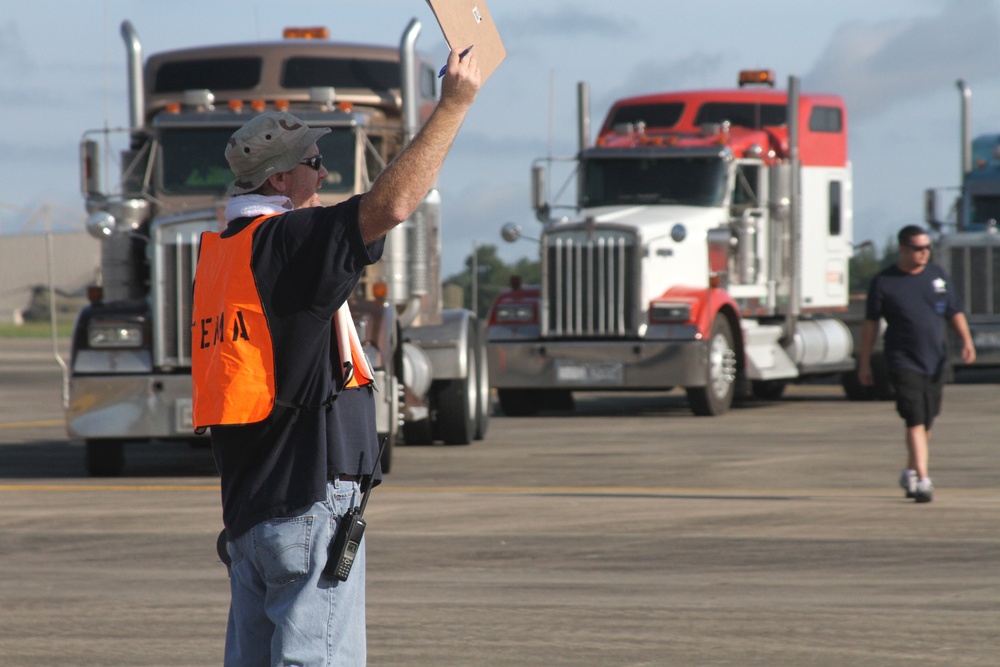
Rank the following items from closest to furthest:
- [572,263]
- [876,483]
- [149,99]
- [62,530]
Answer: [62,530] → [876,483] → [149,99] → [572,263]

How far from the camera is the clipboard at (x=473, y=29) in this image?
3.96 metres

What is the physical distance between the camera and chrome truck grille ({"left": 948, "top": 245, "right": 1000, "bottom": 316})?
26.3 meters

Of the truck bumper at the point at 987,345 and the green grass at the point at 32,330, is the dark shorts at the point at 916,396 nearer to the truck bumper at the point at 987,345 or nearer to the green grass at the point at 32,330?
the truck bumper at the point at 987,345

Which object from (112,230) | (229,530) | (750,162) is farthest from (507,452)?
(229,530)

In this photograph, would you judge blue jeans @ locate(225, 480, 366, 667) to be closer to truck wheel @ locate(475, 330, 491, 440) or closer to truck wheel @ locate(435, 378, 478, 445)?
truck wheel @ locate(435, 378, 478, 445)

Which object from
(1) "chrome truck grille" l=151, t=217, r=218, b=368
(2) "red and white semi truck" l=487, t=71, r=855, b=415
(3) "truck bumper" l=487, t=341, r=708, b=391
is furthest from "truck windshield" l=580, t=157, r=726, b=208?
(1) "chrome truck grille" l=151, t=217, r=218, b=368

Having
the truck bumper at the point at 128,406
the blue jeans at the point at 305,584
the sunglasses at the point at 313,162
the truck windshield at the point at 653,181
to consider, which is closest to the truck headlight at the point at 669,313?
the truck windshield at the point at 653,181

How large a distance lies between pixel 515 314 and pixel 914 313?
9163mm

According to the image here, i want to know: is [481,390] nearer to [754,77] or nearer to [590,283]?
[590,283]

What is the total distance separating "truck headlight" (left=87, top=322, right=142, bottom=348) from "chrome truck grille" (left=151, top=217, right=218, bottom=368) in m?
0.15

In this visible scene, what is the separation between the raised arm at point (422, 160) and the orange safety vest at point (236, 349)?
0.34 meters

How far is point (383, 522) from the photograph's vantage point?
1074 cm

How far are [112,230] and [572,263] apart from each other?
733cm

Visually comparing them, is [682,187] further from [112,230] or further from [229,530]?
[229,530]
